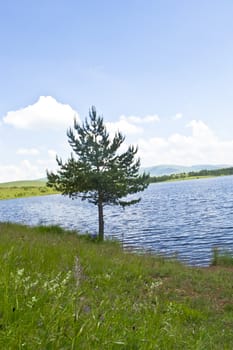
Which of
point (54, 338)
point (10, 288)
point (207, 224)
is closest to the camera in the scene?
point (54, 338)

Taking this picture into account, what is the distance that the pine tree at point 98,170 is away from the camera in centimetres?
2008

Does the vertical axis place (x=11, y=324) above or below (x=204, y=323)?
above

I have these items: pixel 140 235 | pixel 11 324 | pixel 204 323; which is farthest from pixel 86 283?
pixel 140 235

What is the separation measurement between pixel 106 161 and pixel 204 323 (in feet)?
52.0

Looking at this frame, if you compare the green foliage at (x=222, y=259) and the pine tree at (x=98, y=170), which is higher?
the pine tree at (x=98, y=170)

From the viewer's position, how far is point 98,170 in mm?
20547

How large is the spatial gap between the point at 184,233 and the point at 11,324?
89.9 ft

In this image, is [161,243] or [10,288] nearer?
[10,288]

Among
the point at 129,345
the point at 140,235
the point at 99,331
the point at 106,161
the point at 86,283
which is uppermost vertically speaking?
the point at 106,161

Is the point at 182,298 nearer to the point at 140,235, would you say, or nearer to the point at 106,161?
the point at 106,161

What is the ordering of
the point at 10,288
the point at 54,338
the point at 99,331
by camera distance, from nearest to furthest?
1. the point at 54,338
2. the point at 99,331
3. the point at 10,288

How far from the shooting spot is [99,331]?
252 centimetres

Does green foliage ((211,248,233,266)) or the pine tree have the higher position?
the pine tree

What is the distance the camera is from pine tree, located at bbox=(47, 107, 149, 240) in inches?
790
